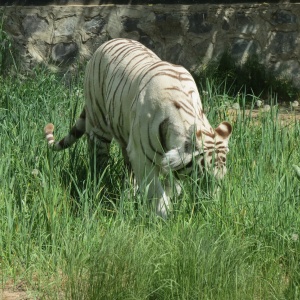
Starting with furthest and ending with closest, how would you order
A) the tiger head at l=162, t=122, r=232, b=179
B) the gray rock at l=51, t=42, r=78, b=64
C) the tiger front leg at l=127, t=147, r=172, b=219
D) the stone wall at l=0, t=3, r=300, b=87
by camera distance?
the gray rock at l=51, t=42, r=78, b=64
the stone wall at l=0, t=3, r=300, b=87
the tiger front leg at l=127, t=147, r=172, b=219
the tiger head at l=162, t=122, r=232, b=179

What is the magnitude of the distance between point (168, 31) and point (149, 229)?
214 inches

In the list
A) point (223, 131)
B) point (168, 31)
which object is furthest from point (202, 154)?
point (168, 31)

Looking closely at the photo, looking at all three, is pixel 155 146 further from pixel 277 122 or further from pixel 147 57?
pixel 277 122

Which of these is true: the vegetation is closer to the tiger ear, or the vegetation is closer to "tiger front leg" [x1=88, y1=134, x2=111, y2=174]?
"tiger front leg" [x1=88, y1=134, x2=111, y2=174]

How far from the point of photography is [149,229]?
4379 mm

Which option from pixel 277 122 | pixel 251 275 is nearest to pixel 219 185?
pixel 251 275

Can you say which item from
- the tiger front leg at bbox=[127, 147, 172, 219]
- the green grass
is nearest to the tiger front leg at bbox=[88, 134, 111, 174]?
the green grass

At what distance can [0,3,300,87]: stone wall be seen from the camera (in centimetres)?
941

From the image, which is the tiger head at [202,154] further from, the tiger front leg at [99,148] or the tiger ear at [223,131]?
the tiger front leg at [99,148]

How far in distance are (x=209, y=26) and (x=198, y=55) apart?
0.34 metres

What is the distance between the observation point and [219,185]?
4.54m

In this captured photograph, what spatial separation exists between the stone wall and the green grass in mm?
3852

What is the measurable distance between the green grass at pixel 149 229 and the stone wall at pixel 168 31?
385 centimetres

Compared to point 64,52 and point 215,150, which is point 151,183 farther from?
point 64,52
